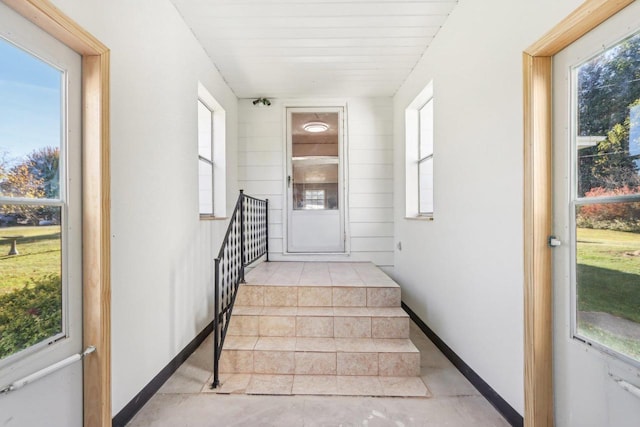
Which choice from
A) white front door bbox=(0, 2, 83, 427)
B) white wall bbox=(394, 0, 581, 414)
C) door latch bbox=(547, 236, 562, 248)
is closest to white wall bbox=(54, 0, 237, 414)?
white front door bbox=(0, 2, 83, 427)

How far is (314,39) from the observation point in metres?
2.52

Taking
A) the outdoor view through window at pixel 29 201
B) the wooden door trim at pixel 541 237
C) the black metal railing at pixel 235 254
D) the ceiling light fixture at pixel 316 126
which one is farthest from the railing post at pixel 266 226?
the wooden door trim at pixel 541 237

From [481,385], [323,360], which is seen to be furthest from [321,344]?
[481,385]

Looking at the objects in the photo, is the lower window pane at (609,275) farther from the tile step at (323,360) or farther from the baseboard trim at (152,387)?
the baseboard trim at (152,387)

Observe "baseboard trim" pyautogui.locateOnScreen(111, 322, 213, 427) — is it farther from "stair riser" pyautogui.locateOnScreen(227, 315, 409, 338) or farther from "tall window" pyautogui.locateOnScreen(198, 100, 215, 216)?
"tall window" pyautogui.locateOnScreen(198, 100, 215, 216)

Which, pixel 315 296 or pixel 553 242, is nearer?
pixel 553 242

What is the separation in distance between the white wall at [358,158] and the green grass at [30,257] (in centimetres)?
261

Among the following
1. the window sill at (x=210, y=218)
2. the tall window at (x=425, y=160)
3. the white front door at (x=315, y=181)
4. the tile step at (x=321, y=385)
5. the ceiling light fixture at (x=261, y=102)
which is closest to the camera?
the tile step at (x=321, y=385)

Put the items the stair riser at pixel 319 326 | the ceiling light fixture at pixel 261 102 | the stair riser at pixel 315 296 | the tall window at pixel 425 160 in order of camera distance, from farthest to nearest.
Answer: the ceiling light fixture at pixel 261 102 < the tall window at pixel 425 160 < the stair riser at pixel 315 296 < the stair riser at pixel 319 326

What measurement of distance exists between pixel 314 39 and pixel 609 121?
215 cm

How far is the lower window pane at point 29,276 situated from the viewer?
3.58 feet

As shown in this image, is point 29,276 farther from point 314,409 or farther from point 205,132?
point 205,132

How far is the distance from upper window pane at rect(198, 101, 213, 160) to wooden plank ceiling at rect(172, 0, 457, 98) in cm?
48

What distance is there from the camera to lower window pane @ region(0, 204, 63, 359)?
1.09 m
